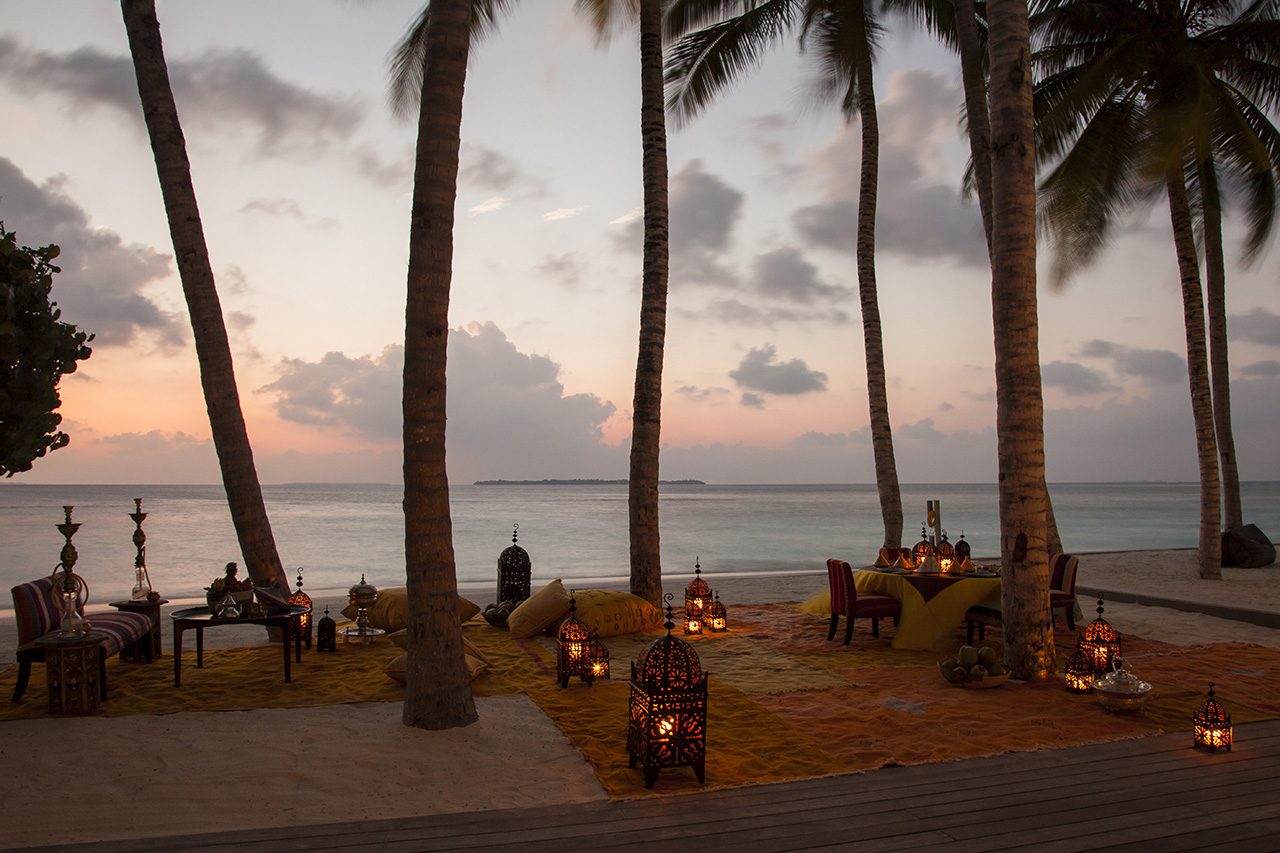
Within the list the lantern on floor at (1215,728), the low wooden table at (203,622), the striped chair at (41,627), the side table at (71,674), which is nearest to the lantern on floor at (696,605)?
the low wooden table at (203,622)

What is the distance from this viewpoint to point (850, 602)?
7652 mm

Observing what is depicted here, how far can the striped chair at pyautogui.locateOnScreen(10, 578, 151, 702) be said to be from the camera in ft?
17.7

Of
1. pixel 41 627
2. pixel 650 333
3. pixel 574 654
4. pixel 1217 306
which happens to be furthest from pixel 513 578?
pixel 1217 306

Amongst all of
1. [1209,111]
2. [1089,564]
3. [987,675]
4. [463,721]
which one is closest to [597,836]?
[463,721]

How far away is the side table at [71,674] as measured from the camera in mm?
5148

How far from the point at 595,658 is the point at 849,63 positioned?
10.4 meters

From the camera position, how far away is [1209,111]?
32.6 feet

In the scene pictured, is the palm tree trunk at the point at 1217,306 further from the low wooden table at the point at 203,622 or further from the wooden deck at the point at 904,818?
the low wooden table at the point at 203,622

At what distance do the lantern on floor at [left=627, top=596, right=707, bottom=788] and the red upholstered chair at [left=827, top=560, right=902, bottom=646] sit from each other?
12.6 feet

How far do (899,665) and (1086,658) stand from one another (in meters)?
1.54

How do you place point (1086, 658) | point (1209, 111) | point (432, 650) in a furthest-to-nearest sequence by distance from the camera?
point (1209, 111)
point (1086, 658)
point (432, 650)

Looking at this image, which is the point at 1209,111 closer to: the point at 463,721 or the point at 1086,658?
the point at 1086,658

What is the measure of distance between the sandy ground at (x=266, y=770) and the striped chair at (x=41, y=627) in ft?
1.71

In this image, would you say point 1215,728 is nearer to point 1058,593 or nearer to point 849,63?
point 1058,593
